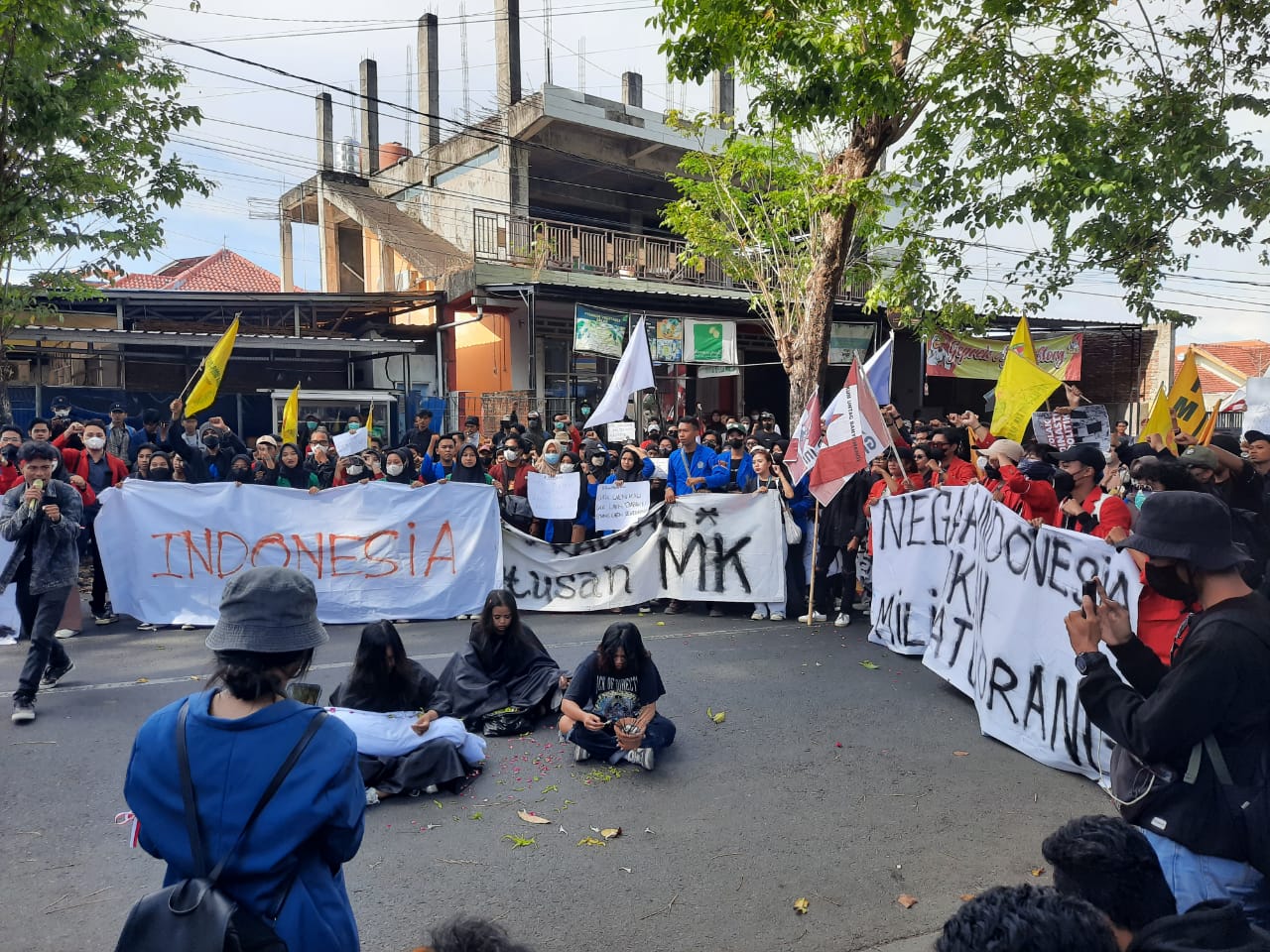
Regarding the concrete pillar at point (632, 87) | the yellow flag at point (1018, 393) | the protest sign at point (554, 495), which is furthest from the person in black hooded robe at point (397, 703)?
the concrete pillar at point (632, 87)

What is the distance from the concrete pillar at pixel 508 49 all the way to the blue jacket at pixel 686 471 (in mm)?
15907

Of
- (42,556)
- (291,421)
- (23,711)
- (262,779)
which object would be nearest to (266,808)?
(262,779)

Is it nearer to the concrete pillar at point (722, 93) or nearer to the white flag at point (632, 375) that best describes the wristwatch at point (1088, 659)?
the white flag at point (632, 375)

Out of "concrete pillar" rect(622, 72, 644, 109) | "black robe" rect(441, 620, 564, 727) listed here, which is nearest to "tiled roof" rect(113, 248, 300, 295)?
"concrete pillar" rect(622, 72, 644, 109)

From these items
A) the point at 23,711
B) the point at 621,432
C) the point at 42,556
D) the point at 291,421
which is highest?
the point at 291,421

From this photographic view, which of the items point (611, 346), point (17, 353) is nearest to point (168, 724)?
point (611, 346)

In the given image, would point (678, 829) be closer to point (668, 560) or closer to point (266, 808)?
point (266, 808)

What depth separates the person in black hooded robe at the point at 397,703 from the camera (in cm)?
482

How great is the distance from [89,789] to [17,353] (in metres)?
14.2

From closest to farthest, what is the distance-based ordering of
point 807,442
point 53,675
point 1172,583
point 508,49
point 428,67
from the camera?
point 1172,583 → point 53,675 → point 807,442 → point 508,49 → point 428,67

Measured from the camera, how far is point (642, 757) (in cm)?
514

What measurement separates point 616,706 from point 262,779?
3511mm

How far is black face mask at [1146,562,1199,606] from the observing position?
2.44 m

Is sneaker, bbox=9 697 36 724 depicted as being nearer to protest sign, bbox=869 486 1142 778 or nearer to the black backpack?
the black backpack
